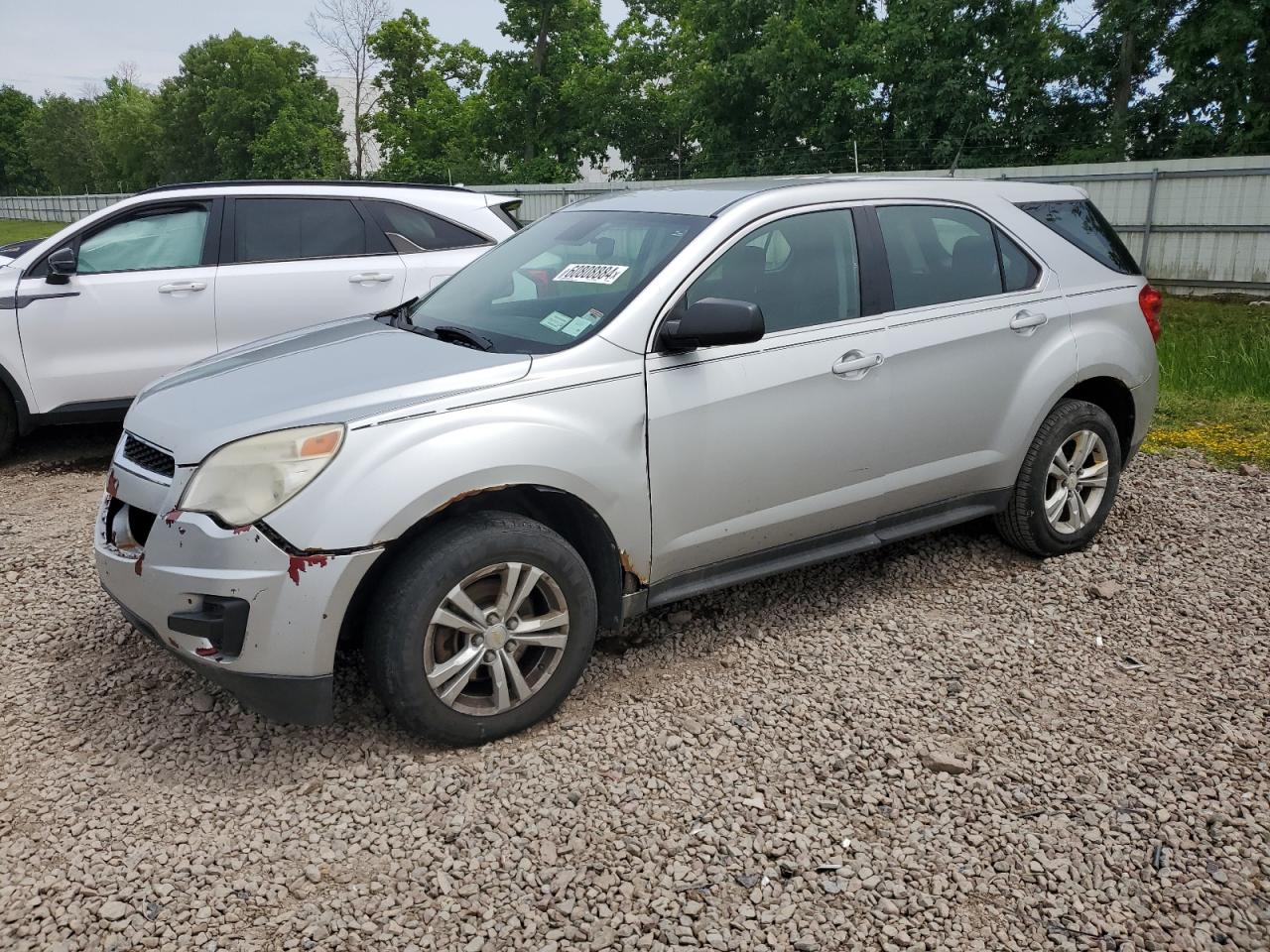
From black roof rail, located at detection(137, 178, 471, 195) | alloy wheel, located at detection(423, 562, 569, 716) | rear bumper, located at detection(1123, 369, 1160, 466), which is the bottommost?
alloy wheel, located at detection(423, 562, 569, 716)

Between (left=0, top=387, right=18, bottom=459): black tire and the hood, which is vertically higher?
the hood

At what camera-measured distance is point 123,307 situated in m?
6.67

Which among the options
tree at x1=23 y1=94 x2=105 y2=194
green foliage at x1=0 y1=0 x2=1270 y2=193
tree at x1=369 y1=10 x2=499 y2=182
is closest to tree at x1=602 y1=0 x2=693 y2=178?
green foliage at x1=0 y1=0 x2=1270 y2=193

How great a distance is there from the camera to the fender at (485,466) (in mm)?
3021

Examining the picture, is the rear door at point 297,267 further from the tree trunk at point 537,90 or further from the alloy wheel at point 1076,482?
the tree trunk at point 537,90

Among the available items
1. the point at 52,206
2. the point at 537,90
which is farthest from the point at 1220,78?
the point at 52,206

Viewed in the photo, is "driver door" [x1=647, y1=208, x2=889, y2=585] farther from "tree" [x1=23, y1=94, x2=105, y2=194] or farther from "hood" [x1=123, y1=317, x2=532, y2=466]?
"tree" [x1=23, y1=94, x2=105, y2=194]

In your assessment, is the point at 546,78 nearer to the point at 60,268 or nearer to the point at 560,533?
the point at 60,268

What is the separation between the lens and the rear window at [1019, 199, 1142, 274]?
4910 mm

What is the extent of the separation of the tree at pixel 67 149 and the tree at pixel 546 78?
64826 mm

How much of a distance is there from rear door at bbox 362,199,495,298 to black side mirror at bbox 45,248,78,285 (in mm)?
1929

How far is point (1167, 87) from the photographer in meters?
24.3

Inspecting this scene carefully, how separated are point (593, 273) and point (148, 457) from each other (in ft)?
5.50

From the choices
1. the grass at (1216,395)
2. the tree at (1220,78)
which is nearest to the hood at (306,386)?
the grass at (1216,395)
